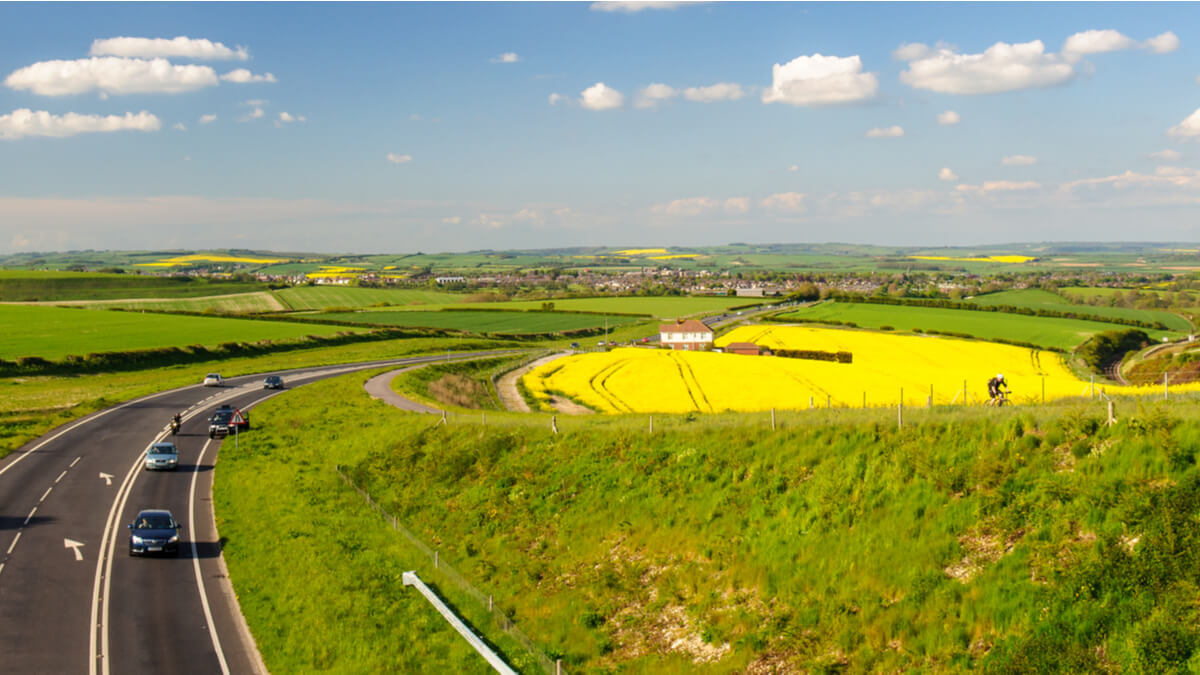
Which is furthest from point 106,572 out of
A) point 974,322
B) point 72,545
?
point 974,322

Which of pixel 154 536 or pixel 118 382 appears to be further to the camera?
pixel 118 382

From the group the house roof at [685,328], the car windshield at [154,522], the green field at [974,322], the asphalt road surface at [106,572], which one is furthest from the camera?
the green field at [974,322]

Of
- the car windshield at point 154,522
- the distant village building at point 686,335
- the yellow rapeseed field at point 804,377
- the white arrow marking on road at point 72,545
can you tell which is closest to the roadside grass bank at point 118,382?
the white arrow marking on road at point 72,545

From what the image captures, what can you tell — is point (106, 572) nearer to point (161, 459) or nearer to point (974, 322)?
point (161, 459)

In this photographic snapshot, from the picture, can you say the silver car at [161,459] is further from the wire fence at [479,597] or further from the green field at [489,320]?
the green field at [489,320]

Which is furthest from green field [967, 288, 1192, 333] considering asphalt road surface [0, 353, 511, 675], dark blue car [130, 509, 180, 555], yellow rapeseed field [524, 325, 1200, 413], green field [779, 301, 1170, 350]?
dark blue car [130, 509, 180, 555]

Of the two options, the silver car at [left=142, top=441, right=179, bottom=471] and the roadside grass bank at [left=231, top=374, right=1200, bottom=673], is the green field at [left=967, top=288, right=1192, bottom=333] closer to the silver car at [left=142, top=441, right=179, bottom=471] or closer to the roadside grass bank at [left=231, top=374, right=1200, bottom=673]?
the roadside grass bank at [left=231, top=374, right=1200, bottom=673]
